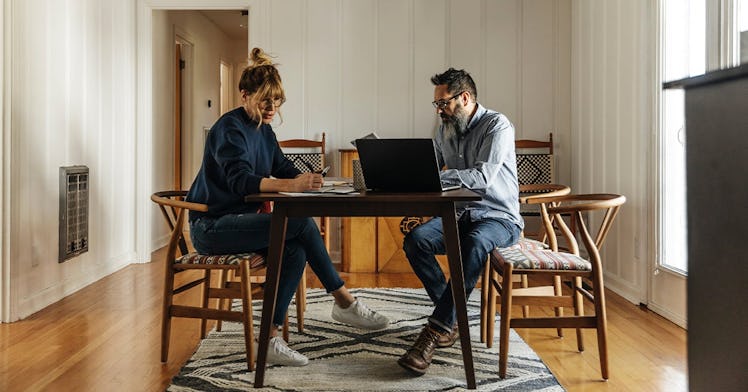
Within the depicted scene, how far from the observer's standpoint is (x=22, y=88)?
10.7ft

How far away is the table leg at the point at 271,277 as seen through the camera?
216 centimetres

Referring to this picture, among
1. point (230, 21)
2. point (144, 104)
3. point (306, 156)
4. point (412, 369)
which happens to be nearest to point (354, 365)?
point (412, 369)

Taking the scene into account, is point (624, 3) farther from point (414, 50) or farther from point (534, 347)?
point (534, 347)

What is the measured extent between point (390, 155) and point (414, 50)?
3.17 meters

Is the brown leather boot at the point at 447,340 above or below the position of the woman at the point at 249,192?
below

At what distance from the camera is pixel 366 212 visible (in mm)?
2125

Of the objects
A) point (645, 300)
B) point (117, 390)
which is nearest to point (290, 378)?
point (117, 390)

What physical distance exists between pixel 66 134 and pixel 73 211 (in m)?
0.47

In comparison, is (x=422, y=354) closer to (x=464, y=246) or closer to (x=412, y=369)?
(x=412, y=369)

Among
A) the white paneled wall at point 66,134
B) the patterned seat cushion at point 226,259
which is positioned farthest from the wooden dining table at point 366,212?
the white paneled wall at point 66,134

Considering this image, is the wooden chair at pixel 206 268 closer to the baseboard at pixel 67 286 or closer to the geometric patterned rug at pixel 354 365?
the geometric patterned rug at pixel 354 365

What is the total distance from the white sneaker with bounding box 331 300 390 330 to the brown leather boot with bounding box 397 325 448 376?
53cm

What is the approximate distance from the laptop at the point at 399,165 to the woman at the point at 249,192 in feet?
0.96

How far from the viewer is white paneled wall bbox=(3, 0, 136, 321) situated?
3.22 m
